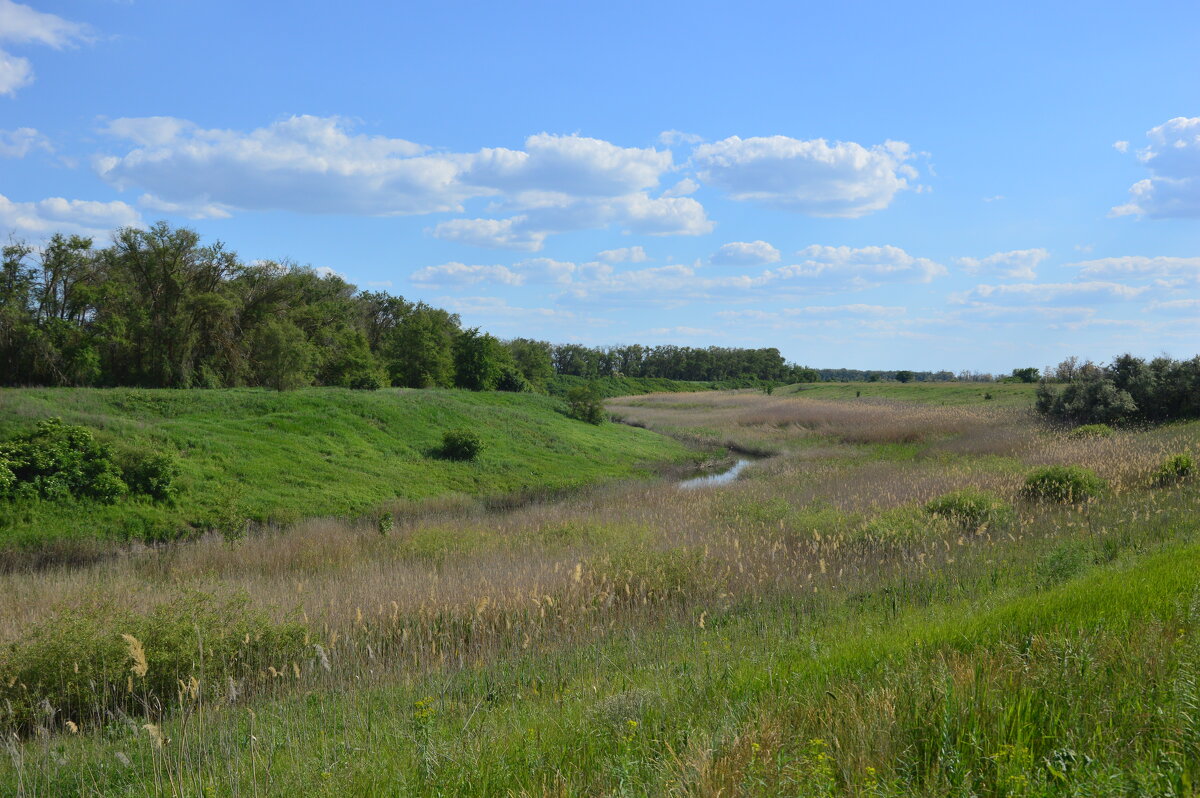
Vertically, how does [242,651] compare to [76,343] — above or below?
below

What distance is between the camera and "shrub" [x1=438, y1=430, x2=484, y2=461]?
104 ft

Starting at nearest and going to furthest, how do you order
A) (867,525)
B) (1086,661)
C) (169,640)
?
(1086,661)
(169,640)
(867,525)

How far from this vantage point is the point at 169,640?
25.0 feet

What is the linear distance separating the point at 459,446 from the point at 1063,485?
915 inches

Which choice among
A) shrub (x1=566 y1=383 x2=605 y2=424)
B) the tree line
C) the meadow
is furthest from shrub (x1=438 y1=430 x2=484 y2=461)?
the tree line

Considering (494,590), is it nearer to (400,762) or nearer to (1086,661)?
(400,762)

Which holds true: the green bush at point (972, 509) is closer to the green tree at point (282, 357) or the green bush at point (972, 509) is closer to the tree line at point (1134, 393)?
the tree line at point (1134, 393)

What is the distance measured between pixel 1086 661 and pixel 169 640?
841cm

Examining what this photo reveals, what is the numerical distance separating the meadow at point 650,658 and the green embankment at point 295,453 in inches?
117

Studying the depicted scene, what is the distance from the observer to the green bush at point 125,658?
7191 millimetres

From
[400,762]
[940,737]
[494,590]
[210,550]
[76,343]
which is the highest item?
[76,343]

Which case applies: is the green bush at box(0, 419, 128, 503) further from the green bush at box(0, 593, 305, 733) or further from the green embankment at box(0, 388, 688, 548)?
the green bush at box(0, 593, 305, 733)

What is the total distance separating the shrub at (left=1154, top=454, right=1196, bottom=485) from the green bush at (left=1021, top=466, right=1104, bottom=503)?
4.11ft

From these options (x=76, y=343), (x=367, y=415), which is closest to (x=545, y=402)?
(x=367, y=415)
